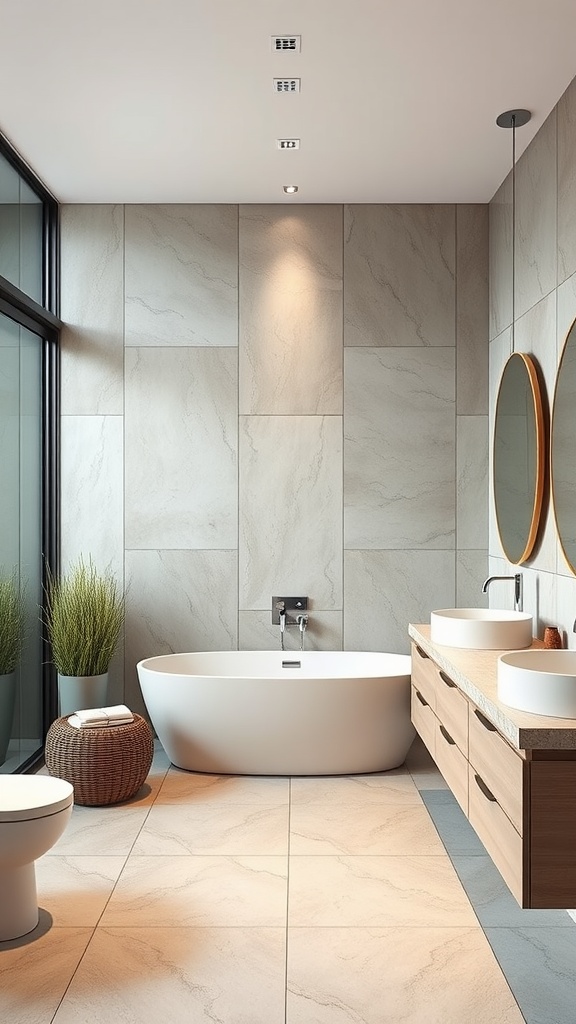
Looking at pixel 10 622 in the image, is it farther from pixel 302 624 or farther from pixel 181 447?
pixel 302 624

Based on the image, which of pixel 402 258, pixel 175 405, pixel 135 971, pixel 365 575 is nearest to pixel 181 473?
pixel 175 405

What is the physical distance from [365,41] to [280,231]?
6.12ft

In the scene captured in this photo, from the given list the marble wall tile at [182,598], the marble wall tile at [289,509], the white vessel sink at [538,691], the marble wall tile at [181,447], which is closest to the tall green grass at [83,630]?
the marble wall tile at [182,598]

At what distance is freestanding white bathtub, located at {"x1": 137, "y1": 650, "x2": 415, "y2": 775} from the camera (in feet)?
14.3

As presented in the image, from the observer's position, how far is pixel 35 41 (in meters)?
3.30

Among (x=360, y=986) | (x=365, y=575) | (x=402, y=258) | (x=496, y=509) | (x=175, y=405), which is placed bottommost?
(x=360, y=986)

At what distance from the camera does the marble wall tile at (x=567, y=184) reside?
139 inches

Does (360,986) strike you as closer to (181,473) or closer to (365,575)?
(365,575)

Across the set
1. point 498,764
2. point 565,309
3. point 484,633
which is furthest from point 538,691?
point 565,309

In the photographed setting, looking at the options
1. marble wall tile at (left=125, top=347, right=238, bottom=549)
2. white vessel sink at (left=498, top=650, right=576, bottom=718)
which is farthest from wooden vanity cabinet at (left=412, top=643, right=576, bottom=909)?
marble wall tile at (left=125, top=347, right=238, bottom=549)

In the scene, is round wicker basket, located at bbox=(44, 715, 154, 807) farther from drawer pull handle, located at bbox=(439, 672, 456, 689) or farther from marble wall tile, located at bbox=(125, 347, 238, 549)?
drawer pull handle, located at bbox=(439, 672, 456, 689)

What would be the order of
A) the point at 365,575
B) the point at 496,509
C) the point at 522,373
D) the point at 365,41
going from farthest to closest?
the point at 365,575 → the point at 496,509 → the point at 522,373 → the point at 365,41

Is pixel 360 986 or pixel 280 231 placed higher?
pixel 280 231

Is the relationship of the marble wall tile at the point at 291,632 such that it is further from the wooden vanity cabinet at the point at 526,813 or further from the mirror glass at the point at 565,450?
the wooden vanity cabinet at the point at 526,813
